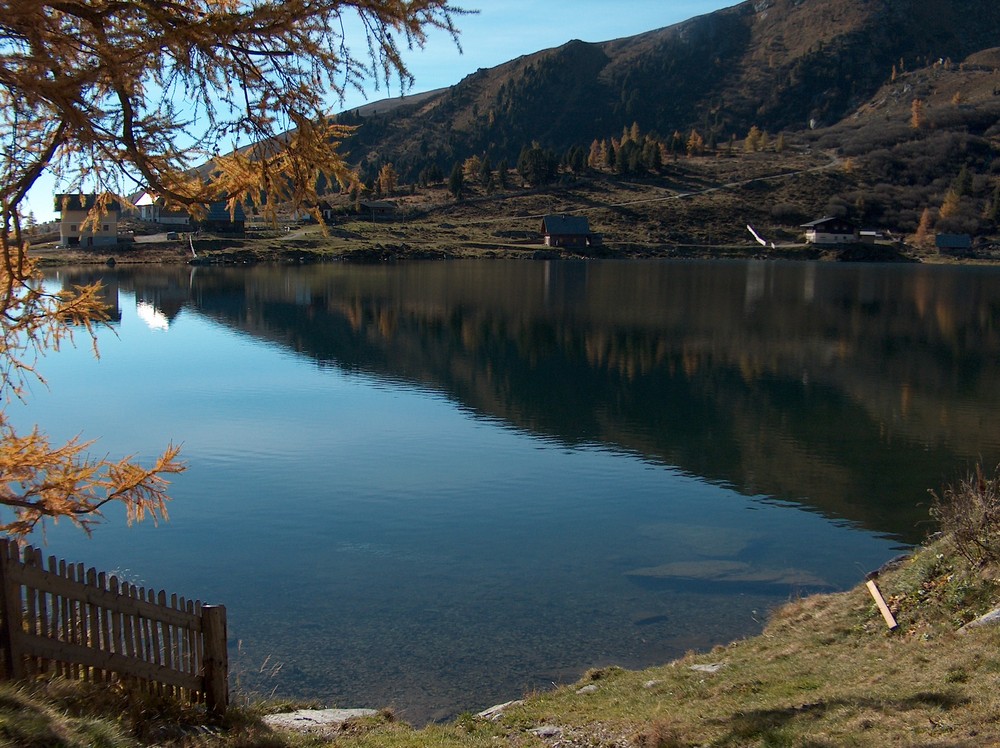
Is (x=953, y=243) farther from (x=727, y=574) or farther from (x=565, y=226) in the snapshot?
(x=727, y=574)

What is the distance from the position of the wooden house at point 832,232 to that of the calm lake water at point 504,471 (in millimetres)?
77421

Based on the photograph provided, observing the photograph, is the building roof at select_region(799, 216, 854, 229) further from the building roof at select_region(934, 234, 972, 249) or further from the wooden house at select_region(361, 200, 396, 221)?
the wooden house at select_region(361, 200, 396, 221)

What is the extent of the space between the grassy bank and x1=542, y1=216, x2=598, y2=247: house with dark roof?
4684 inches

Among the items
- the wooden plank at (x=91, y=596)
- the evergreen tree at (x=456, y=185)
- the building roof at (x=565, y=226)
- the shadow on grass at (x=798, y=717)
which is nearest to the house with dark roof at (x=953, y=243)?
the building roof at (x=565, y=226)

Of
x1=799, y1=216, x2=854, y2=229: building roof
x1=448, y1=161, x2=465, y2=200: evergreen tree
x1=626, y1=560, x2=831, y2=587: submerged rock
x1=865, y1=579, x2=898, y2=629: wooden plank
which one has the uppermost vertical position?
x1=448, y1=161, x2=465, y2=200: evergreen tree

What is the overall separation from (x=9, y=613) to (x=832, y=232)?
141m

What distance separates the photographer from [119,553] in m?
19.0

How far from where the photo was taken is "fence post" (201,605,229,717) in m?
9.40

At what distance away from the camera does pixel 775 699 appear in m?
9.45

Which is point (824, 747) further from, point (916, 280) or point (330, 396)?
point (916, 280)

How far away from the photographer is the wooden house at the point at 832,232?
135 metres

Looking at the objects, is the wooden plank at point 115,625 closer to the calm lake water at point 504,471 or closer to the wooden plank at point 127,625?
the wooden plank at point 127,625

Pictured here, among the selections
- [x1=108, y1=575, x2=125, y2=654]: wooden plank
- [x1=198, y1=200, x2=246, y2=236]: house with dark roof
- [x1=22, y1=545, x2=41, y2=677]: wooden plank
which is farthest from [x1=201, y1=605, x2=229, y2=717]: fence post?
[x1=198, y1=200, x2=246, y2=236]: house with dark roof

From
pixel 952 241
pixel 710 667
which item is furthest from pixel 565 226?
pixel 710 667
